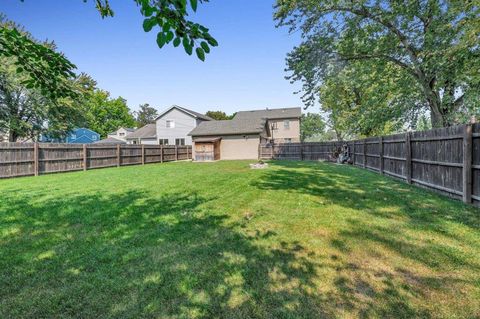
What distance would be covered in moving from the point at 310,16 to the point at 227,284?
43.8 feet

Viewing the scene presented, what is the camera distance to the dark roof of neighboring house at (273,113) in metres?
34.7

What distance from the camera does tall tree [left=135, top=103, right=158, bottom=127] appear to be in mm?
80475


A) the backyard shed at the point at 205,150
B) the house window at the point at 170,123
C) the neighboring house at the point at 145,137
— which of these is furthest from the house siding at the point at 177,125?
the backyard shed at the point at 205,150

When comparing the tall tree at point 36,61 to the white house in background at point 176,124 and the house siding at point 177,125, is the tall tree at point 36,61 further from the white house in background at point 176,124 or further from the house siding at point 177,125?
the house siding at point 177,125

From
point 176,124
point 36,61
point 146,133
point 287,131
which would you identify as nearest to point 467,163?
point 36,61

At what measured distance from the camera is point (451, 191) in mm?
5742

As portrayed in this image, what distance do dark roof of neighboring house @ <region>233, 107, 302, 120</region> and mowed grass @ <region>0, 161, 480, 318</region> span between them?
30.0 m

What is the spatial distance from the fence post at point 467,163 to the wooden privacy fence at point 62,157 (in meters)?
16.2

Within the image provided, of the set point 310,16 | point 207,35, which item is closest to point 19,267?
point 207,35

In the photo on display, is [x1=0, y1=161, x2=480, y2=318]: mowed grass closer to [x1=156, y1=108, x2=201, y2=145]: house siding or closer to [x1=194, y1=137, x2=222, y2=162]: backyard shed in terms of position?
[x1=194, y1=137, x2=222, y2=162]: backyard shed

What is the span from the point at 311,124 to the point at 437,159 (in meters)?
48.4

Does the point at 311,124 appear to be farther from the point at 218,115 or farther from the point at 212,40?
the point at 212,40

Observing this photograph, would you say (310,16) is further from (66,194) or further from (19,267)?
(19,267)

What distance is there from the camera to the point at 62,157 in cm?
1377
